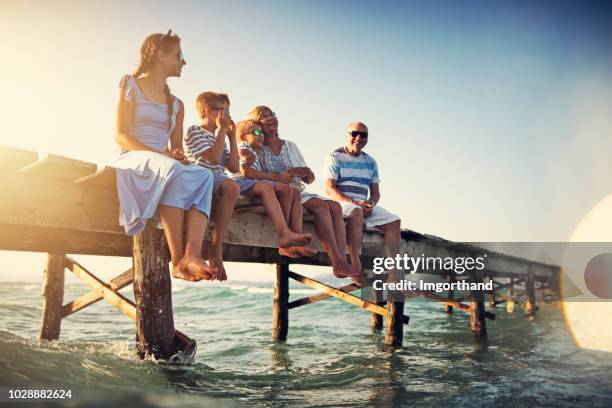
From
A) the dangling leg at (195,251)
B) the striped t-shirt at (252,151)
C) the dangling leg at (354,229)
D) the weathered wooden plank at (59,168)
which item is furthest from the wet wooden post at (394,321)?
the weathered wooden plank at (59,168)

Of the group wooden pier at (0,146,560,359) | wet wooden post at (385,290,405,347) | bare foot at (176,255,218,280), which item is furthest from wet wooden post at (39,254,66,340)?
wet wooden post at (385,290,405,347)

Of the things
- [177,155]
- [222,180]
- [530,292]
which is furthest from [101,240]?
[530,292]

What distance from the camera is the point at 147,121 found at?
143 inches

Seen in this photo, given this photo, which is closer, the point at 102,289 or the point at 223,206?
the point at 223,206

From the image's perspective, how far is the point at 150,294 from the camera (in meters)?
3.62

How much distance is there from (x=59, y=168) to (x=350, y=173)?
12.4ft

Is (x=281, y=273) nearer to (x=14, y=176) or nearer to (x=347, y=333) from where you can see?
(x=347, y=333)

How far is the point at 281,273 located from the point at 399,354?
277 centimetres

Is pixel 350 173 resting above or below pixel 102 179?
above

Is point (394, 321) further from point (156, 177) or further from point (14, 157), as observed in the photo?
point (14, 157)

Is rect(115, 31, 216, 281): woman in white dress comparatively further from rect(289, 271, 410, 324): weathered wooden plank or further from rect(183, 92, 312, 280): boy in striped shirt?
rect(289, 271, 410, 324): weathered wooden plank

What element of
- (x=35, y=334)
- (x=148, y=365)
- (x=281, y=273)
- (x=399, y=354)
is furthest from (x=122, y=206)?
(x=35, y=334)

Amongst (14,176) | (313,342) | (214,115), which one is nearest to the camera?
(14,176)

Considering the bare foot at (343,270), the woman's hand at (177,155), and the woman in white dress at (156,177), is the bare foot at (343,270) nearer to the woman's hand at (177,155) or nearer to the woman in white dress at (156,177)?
the woman in white dress at (156,177)
